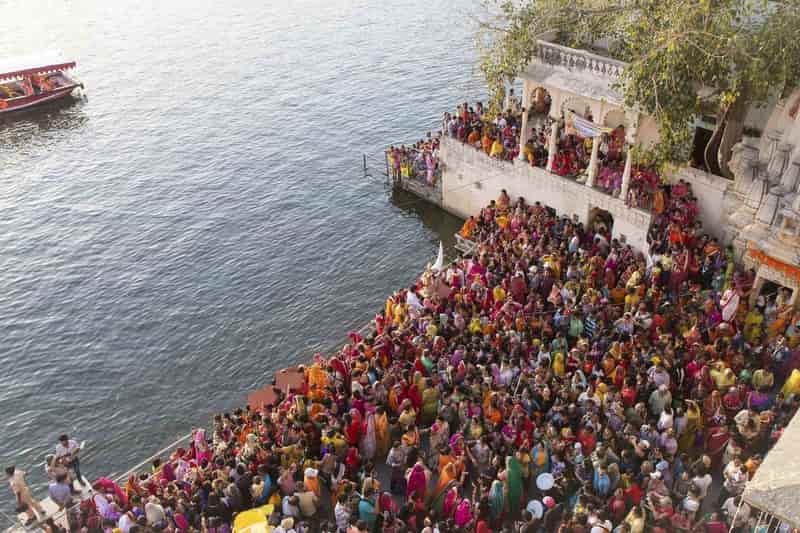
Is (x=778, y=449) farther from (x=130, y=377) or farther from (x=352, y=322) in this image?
(x=130, y=377)

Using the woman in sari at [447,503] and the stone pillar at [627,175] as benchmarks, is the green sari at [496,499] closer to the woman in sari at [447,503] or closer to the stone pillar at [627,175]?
the woman in sari at [447,503]

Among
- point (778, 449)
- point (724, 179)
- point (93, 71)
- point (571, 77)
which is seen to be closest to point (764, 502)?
point (778, 449)

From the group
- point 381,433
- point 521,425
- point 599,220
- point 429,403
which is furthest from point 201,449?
point 599,220

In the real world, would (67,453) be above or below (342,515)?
below

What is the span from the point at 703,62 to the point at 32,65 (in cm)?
4431

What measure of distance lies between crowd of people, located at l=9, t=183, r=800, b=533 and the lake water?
21.6 feet

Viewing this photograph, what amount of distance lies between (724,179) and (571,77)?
224 inches

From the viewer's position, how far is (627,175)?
2133 cm

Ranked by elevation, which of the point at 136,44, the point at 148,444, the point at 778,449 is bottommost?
the point at 148,444

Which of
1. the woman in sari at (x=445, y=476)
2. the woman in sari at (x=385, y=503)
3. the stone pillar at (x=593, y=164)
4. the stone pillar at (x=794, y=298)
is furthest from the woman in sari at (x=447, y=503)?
the stone pillar at (x=593, y=164)

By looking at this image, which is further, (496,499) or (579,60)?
(579,60)

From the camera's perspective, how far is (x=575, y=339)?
57.0 ft

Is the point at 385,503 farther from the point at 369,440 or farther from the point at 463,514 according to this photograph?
the point at 369,440

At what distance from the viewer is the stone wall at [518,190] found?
21.8 m
